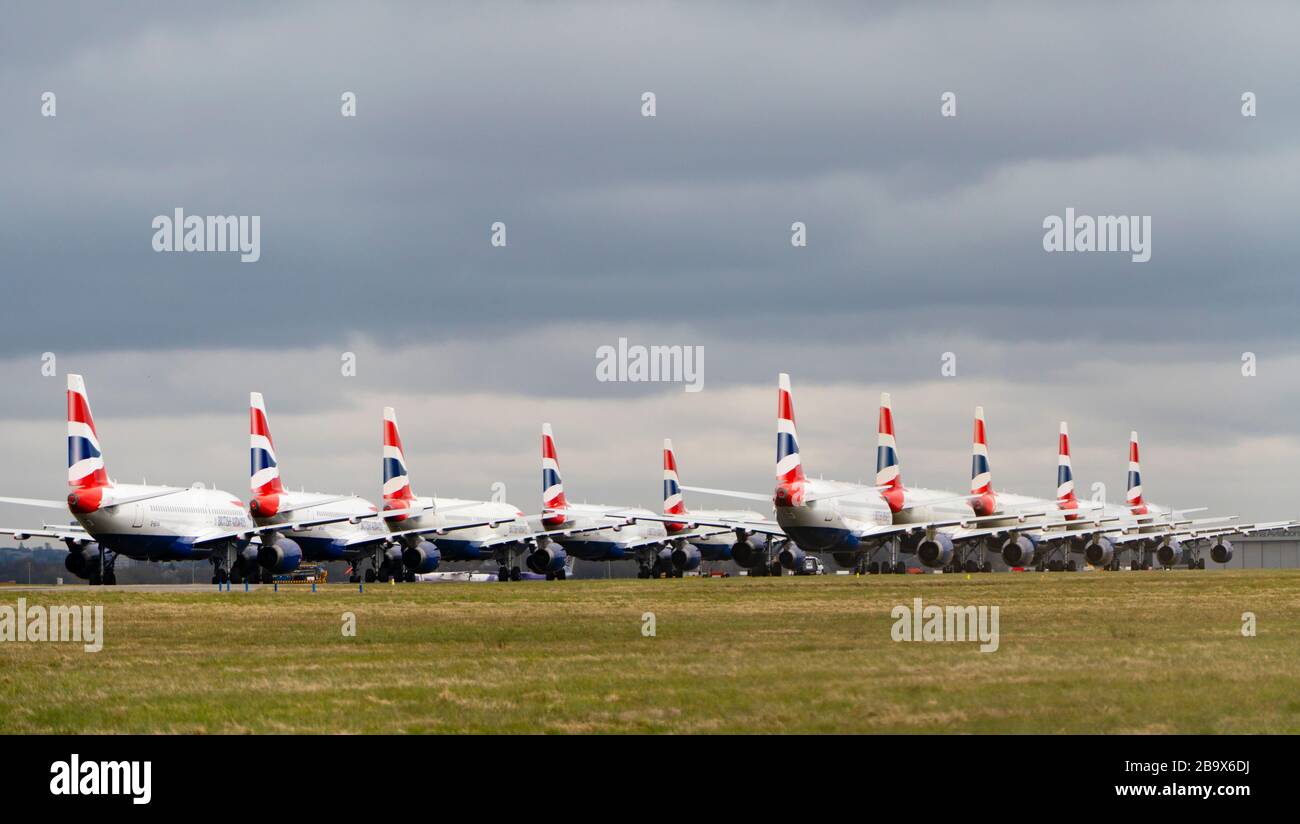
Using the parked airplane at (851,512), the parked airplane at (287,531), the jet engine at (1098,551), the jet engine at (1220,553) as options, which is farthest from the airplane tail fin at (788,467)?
the jet engine at (1220,553)

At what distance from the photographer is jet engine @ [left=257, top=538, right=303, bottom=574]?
98.8 metres

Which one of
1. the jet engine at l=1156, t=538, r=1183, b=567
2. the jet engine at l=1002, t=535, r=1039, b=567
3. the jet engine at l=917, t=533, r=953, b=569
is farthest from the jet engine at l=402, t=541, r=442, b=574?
the jet engine at l=1156, t=538, r=1183, b=567

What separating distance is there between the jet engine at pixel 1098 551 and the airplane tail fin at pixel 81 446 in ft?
303

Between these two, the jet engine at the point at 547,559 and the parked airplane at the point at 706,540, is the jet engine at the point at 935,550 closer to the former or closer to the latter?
the parked airplane at the point at 706,540

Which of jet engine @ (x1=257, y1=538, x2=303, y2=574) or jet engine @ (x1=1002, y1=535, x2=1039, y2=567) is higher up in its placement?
jet engine @ (x1=257, y1=538, x2=303, y2=574)

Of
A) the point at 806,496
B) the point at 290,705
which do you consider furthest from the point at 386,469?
the point at 290,705

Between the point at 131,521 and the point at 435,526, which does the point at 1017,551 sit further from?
the point at 131,521

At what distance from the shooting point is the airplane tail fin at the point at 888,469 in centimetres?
11431

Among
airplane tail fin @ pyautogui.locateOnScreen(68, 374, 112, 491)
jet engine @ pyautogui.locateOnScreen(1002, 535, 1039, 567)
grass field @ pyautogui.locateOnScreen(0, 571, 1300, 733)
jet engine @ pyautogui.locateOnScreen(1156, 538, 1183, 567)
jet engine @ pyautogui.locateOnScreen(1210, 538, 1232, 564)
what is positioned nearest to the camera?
grass field @ pyautogui.locateOnScreen(0, 571, 1300, 733)

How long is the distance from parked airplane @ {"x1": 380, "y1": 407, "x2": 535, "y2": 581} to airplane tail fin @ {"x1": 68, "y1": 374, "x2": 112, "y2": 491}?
1037 inches

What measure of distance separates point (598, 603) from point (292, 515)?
1984 inches

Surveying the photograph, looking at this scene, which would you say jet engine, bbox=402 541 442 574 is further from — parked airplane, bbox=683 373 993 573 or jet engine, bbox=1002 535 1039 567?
jet engine, bbox=1002 535 1039 567
